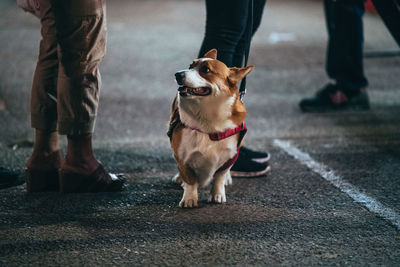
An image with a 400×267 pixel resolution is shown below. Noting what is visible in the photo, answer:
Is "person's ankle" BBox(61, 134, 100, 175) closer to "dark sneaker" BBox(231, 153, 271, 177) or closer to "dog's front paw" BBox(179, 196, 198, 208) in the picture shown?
"dog's front paw" BBox(179, 196, 198, 208)

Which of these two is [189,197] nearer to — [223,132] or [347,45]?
[223,132]

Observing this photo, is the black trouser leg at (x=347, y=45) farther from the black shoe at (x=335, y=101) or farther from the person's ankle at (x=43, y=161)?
the person's ankle at (x=43, y=161)

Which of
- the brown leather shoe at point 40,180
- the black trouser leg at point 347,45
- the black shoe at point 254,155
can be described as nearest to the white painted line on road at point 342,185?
the black shoe at point 254,155

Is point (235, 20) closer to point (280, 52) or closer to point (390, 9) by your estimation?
point (390, 9)

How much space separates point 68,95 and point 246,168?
3.71ft


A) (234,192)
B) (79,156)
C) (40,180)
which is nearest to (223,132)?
(234,192)

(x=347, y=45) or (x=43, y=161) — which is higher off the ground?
(x=347, y=45)

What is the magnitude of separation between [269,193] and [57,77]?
1306 mm

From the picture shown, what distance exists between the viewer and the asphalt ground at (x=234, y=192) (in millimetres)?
2238

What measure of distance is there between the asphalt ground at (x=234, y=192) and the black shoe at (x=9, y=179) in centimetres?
5

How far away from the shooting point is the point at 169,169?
331cm

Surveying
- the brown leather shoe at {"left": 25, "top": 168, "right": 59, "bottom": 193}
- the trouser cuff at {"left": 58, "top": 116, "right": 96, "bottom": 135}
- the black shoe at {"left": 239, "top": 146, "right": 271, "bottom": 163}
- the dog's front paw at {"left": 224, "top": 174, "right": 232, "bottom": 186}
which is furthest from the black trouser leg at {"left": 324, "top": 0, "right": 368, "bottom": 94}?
the brown leather shoe at {"left": 25, "top": 168, "right": 59, "bottom": 193}

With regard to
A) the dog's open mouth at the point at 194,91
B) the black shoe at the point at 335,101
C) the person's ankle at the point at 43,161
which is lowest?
the black shoe at the point at 335,101

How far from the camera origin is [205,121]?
2.51 m
